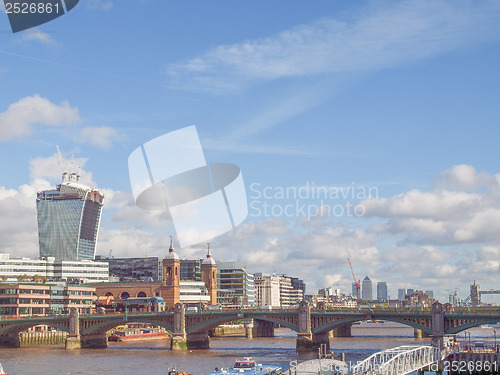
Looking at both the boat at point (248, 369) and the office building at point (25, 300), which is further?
the office building at point (25, 300)

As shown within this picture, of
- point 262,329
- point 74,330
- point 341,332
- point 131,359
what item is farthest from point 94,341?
point 341,332

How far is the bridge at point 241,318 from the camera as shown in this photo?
125875 millimetres

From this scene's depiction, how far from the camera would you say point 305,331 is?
440 ft

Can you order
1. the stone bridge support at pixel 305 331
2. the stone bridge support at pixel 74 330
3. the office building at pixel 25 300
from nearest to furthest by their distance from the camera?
the stone bridge support at pixel 305 331
the stone bridge support at pixel 74 330
the office building at pixel 25 300

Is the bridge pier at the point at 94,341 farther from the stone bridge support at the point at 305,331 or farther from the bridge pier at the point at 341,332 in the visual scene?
the bridge pier at the point at 341,332

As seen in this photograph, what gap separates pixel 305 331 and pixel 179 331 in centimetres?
2500

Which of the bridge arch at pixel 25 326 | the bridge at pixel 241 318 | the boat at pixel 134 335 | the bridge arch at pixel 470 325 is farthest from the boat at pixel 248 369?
the boat at pixel 134 335

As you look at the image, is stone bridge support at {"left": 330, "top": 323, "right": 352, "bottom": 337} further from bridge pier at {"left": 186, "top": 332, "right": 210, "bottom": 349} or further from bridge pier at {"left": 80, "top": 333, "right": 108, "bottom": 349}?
bridge pier at {"left": 80, "top": 333, "right": 108, "bottom": 349}

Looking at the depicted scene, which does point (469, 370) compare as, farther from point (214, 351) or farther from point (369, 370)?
point (214, 351)

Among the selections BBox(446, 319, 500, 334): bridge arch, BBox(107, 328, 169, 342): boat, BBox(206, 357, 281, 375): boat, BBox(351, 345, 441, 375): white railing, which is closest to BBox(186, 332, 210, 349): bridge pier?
BBox(107, 328, 169, 342): boat

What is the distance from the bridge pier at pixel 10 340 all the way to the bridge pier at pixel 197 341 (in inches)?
1513

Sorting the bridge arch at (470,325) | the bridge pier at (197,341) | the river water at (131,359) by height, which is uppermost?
the bridge arch at (470,325)

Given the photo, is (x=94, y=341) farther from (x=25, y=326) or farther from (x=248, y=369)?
(x=248, y=369)

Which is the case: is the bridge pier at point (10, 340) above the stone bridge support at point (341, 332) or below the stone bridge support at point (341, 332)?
above
